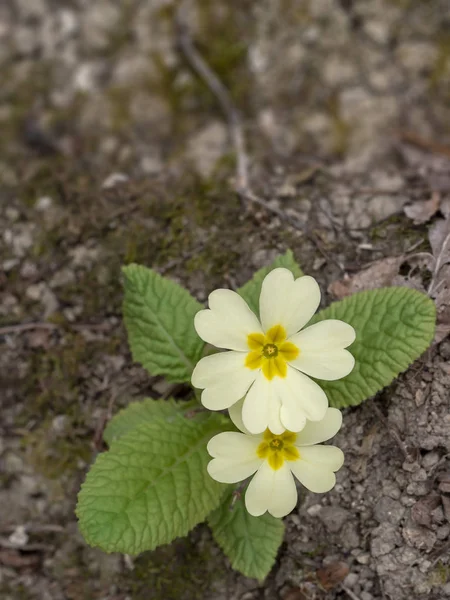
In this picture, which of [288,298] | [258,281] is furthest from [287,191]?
[288,298]

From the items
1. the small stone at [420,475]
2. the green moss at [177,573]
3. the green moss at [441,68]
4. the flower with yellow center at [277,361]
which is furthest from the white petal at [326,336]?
the green moss at [441,68]

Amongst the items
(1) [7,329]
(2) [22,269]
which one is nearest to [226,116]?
(2) [22,269]

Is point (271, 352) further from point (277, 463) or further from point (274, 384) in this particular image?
point (277, 463)

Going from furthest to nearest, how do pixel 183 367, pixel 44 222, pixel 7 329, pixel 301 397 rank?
pixel 44 222 → pixel 7 329 → pixel 183 367 → pixel 301 397

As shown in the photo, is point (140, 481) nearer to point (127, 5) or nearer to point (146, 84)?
point (146, 84)

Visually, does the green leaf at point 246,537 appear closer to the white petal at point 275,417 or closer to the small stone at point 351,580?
the small stone at point 351,580
